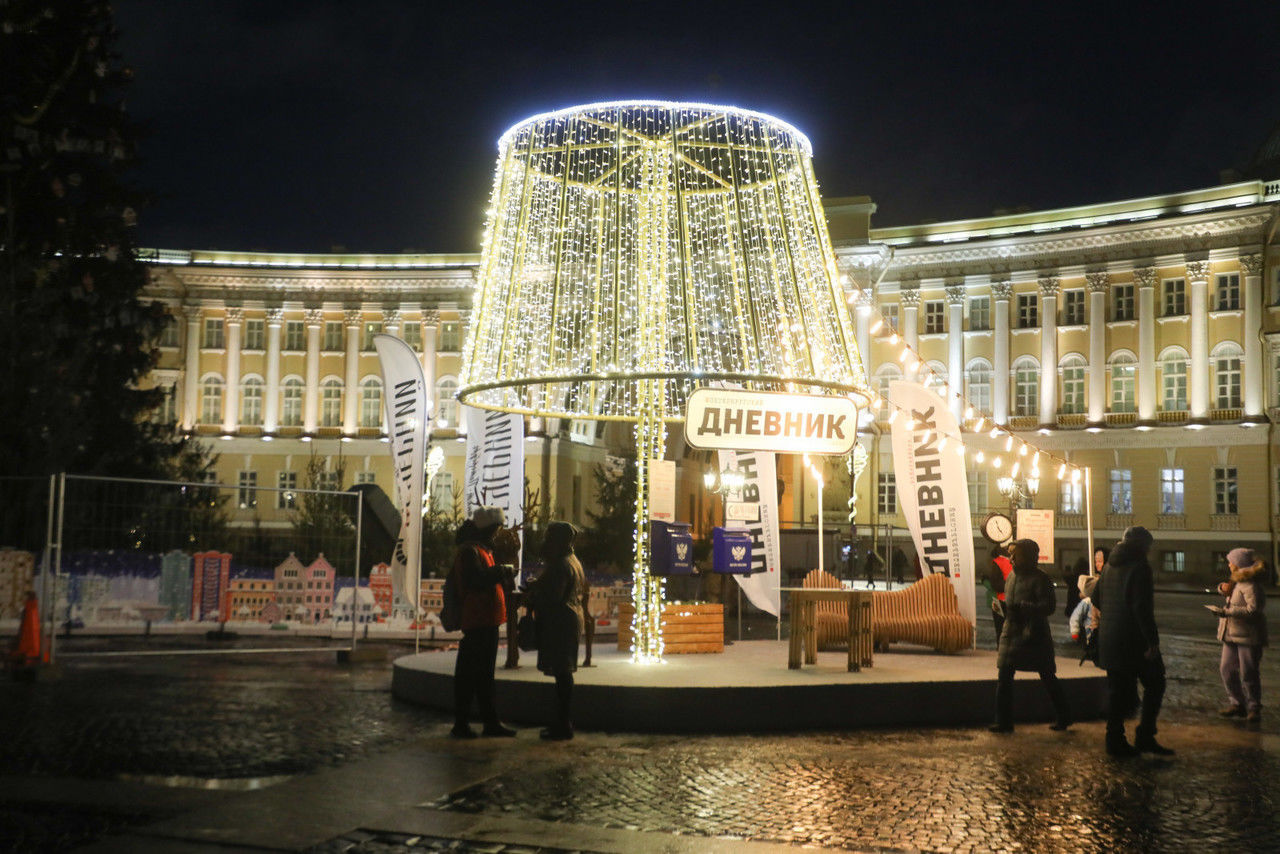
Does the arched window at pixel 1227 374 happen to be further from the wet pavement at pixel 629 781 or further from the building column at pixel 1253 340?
the wet pavement at pixel 629 781

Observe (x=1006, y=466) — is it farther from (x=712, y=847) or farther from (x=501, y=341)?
(x=712, y=847)

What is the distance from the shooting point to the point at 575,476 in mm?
51094

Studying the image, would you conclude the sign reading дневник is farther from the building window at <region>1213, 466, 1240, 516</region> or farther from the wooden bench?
the building window at <region>1213, 466, 1240, 516</region>

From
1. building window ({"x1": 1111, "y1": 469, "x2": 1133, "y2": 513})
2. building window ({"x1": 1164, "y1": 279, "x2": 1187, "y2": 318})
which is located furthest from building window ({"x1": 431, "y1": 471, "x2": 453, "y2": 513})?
building window ({"x1": 1164, "y1": 279, "x2": 1187, "y2": 318})

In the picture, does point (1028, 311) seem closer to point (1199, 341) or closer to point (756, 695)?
point (1199, 341)

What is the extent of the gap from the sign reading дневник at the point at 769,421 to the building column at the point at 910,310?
42025 millimetres

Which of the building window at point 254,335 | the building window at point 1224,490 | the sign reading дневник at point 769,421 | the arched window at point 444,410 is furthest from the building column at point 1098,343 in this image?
the sign reading дневник at point 769,421

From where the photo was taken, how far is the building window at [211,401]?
56719 millimetres

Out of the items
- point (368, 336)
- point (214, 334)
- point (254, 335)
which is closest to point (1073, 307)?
point (368, 336)

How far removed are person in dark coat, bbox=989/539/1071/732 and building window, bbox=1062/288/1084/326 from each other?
42.3m

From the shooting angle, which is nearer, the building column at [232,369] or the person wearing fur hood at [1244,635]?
the person wearing fur hood at [1244,635]

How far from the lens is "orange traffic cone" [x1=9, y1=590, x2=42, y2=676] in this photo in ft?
39.8

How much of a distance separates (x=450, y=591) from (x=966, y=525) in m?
7.71

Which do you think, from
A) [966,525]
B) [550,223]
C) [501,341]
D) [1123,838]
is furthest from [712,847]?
[966,525]
